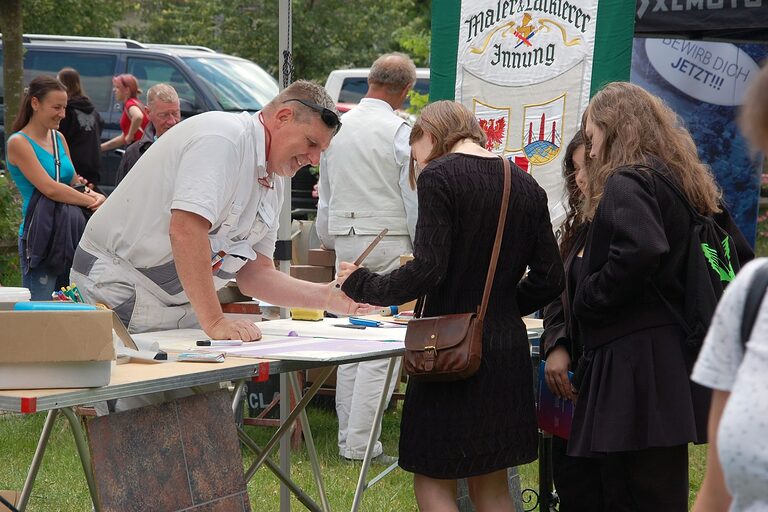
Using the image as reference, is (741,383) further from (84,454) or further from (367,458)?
(367,458)

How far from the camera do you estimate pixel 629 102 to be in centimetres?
344

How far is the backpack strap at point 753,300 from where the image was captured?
60.5 inches

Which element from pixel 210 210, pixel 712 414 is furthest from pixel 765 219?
pixel 712 414

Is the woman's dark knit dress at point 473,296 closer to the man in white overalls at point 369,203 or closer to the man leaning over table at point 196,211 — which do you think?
the man leaning over table at point 196,211

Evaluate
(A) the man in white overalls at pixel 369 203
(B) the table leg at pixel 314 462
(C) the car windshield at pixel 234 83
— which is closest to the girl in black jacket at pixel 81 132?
(C) the car windshield at pixel 234 83

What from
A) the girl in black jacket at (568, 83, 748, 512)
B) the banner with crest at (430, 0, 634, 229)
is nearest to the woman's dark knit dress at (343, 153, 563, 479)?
the girl in black jacket at (568, 83, 748, 512)

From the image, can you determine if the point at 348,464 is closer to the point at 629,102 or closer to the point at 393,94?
the point at 393,94

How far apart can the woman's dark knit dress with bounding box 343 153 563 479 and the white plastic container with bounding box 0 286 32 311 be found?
1032 millimetres

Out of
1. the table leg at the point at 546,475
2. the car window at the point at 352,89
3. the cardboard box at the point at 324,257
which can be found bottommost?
the car window at the point at 352,89

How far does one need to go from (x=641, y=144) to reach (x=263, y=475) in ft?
8.76

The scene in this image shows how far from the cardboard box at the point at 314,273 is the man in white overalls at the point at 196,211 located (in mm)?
2367

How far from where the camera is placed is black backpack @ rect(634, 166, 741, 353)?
324cm

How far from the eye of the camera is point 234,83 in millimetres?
11242

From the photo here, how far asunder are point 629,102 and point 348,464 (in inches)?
104
